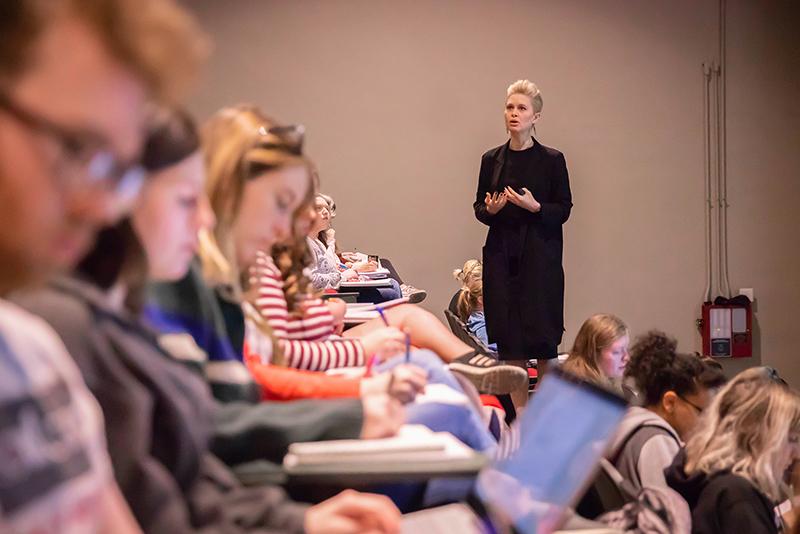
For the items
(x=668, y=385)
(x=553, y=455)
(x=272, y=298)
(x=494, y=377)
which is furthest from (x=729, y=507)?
(x=553, y=455)

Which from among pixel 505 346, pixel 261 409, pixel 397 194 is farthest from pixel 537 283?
pixel 261 409

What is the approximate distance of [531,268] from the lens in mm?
4812

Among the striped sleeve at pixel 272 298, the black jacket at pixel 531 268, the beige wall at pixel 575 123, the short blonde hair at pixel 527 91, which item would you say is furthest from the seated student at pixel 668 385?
the beige wall at pixel 575 123

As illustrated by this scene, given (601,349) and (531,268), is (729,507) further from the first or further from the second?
(531,268)

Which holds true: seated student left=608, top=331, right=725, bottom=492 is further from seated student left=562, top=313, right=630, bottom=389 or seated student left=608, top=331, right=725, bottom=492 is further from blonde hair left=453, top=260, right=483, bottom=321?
blonde hair left=453, top=260, right=483, bottom=321

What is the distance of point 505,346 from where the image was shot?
4.84 m

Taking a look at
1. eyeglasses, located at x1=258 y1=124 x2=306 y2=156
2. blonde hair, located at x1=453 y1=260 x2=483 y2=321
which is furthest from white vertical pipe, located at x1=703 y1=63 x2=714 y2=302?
eyeglasses, located at x1=258 y1=124 x2=306 y2=156

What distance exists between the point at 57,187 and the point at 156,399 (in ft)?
1.21

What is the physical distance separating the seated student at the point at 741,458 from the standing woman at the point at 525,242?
193cm

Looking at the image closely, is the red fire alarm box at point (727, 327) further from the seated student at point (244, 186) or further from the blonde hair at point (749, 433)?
the seated student at point (244, 186)

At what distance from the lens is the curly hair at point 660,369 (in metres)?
3.51

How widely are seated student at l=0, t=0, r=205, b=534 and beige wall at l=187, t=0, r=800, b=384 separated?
6272 mm

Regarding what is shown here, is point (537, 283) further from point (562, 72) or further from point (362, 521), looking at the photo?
point (362, 521)

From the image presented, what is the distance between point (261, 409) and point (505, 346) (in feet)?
11.6
